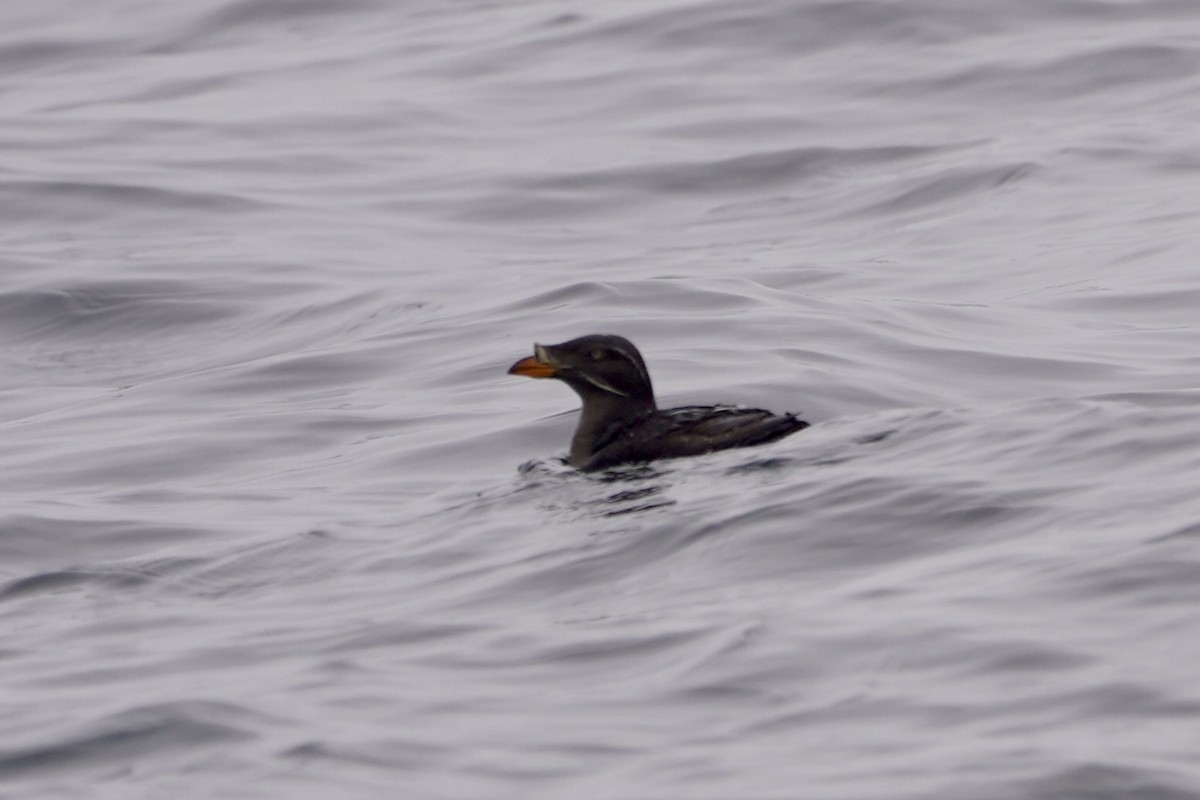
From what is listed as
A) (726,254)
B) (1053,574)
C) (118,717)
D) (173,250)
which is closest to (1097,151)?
(726,254)

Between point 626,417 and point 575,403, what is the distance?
219 cm

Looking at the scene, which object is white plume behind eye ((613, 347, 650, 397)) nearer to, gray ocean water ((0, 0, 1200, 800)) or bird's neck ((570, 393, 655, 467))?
bird's neck ((570, 393, 655, 467))

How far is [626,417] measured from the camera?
10539 millimetres

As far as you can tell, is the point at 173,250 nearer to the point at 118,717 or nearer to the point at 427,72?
the point at 427,72

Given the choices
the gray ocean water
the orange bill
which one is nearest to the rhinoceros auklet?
the orange bill

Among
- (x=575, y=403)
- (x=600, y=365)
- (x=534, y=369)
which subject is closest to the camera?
(x=534, y=369)

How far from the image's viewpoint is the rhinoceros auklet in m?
9.95

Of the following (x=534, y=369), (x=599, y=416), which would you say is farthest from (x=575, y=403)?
(x=534, y=369)

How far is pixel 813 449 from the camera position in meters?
9.76

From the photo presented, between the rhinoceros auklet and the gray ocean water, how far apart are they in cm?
14

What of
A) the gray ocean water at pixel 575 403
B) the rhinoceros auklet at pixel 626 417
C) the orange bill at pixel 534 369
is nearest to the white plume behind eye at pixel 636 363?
the rhinoceros auklet at pixel 626 417

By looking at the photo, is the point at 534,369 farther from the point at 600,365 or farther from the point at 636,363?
the point at 636,363

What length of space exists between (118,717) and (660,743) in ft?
5.75

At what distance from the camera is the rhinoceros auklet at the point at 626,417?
9945mm
